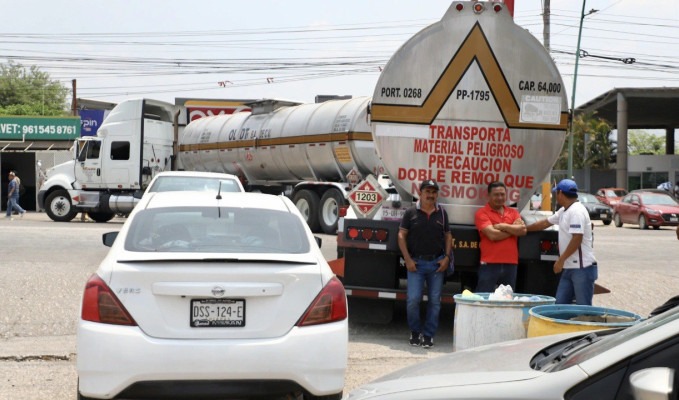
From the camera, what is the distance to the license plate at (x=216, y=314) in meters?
4.99

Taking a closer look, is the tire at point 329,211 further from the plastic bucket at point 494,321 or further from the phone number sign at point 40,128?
the phone number sign at point 40,128


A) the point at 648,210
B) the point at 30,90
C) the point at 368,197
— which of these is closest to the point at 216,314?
the point at 368,197

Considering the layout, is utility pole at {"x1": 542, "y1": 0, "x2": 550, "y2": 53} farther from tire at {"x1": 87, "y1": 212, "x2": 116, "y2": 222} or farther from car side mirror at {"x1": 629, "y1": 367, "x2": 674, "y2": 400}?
car side mirror at {"x1": 629, "y1": 367, "x2": 674, "y2": 400}

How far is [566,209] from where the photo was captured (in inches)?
325

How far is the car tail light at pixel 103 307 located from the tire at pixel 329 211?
635 inches

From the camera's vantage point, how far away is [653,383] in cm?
257

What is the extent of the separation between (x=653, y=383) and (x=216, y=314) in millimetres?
2971

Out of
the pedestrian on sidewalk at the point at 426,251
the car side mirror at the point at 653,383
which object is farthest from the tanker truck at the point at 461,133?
the car side mirror at the point at 653,383

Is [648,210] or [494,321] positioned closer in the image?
[494,321]

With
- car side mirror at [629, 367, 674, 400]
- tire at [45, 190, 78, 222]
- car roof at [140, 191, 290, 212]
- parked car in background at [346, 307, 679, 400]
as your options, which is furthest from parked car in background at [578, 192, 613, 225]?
car side mirror at [629, 367, 674, 400]

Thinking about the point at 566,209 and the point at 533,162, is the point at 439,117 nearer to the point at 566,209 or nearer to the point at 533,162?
the point at 533,162

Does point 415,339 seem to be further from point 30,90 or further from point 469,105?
point 30,90

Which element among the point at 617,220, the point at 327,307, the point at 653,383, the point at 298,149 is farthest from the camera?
the point at 617,220

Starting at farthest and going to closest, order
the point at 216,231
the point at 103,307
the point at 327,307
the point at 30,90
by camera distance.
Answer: the point at 30,90
the point at 216,231
the point at 327,307
the point at 103,307
